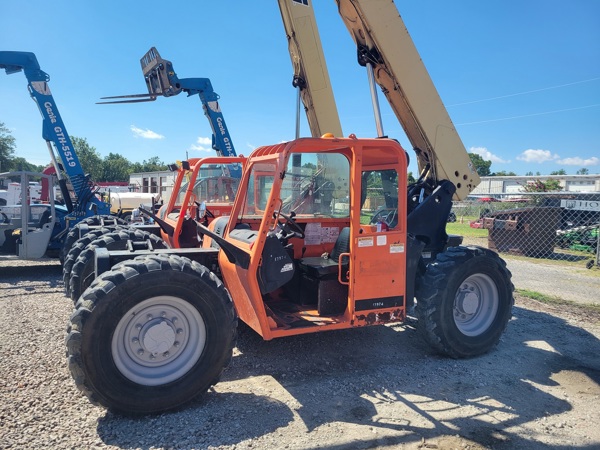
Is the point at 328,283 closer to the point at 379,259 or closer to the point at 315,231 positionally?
the point at 379,259

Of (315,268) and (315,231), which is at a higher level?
(315,231)

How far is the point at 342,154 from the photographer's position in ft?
15.1

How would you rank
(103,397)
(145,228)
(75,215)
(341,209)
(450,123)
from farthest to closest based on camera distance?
(75,215), (145,228), (450,123), (341,209), (103,397)

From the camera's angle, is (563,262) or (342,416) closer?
(342,416)

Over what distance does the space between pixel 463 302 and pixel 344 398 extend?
74.6 inches

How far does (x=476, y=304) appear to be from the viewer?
5.07 meters

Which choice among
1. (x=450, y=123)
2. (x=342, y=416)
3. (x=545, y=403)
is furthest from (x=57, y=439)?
(x=450, y=123)

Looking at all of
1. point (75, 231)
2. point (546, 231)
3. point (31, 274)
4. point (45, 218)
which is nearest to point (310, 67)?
point (75, 231)

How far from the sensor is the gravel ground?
323cm

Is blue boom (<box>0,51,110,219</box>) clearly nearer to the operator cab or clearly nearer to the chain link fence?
the operator cab

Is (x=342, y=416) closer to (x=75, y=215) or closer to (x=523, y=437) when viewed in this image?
(x=523, y=437)

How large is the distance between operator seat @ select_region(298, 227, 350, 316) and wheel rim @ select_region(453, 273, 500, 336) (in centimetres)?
136

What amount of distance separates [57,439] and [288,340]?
2.66m

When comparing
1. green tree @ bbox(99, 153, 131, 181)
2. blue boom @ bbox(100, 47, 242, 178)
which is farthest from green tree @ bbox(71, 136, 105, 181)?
blue boom @ bbox(100, 47, 242, 178)
